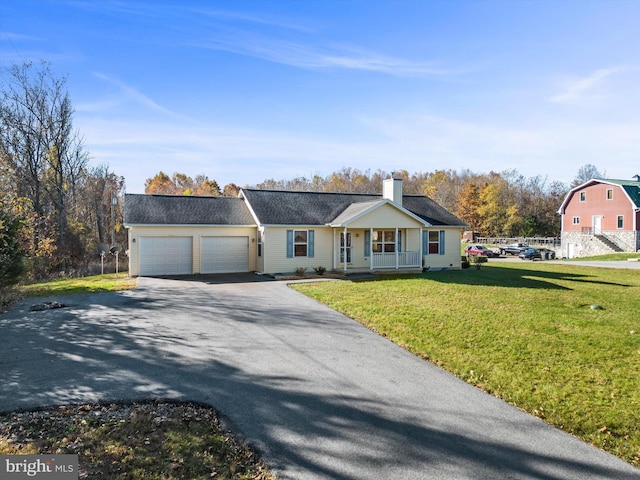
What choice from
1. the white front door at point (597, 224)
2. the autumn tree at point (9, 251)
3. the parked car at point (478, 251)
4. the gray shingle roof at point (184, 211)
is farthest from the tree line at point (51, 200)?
the parked car at point (478, 251)

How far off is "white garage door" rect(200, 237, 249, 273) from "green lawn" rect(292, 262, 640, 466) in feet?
19.4

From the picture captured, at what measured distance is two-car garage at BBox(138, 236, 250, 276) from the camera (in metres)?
18.6

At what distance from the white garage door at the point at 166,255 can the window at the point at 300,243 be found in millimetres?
4969

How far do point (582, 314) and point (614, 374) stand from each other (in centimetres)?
483

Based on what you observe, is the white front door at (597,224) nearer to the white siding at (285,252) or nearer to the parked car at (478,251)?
the parked car at (478,251)

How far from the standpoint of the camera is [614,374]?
21.8 ft

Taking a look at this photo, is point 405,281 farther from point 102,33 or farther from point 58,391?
point 102,33

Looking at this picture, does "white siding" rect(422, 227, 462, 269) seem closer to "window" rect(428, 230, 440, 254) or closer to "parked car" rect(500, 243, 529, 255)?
"window" rect(428, 230, 440, 254)

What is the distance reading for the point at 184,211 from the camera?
2002cm

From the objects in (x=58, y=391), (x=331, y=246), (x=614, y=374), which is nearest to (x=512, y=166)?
(x=331, y=246)

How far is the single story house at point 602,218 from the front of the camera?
37625mm

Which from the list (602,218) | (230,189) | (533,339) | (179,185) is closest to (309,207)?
(533,339)

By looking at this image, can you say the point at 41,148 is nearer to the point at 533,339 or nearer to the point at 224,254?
the point at 224,254

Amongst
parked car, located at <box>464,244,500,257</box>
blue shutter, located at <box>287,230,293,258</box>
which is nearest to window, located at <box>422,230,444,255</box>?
blue shutter, located at <box>287,230,293,258</box>
